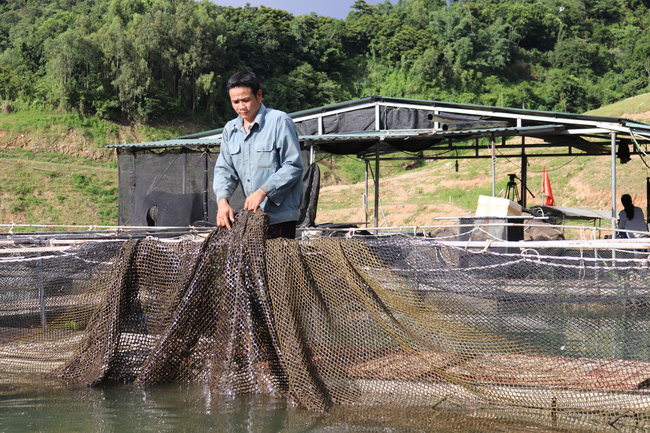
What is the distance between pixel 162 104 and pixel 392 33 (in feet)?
128

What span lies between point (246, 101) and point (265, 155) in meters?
0.39

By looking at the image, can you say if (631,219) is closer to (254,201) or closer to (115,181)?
(254,201)

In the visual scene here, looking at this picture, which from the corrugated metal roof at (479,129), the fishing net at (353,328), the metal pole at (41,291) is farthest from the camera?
the corrugated metal roof at (479,129)

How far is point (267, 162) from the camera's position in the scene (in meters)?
4.40

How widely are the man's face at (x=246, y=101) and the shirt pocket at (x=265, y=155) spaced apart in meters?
0.21

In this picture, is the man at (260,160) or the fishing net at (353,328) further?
the man at (260,160)

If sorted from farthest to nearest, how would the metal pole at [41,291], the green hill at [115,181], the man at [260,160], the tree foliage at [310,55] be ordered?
the tree foliage at [310,55], the green hill at [115,181], the metal pole at [41,291], the man at [260,160]

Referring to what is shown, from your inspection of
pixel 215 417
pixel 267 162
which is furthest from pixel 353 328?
pixel 267 162

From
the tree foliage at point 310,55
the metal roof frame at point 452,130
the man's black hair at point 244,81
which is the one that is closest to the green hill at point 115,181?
the tree foliage at point 310,55

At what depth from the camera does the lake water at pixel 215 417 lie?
3691 mm

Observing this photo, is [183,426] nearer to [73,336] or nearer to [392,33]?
[73,336]

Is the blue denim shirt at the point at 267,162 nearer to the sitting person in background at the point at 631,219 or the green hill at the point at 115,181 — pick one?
the sitting person in background at the point at 631,219

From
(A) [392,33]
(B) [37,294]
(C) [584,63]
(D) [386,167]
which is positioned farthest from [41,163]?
(C) [584,63]

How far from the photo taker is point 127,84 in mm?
49438
